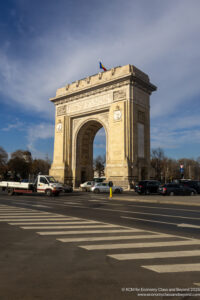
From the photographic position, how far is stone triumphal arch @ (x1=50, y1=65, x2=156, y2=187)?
33500 mm

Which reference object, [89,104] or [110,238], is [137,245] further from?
[89,104]

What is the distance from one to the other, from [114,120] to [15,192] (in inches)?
667

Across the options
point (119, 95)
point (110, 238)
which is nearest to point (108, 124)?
point (119, 95)

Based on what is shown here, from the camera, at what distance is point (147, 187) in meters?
26.4

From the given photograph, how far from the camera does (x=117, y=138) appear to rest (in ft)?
112

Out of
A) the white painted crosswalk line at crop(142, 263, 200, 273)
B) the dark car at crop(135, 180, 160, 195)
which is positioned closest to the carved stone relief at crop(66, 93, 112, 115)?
the dark car at crop(135, 180, 160, 195)

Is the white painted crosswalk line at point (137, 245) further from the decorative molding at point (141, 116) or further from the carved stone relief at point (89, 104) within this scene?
the carved stone relief at point (89, 104)

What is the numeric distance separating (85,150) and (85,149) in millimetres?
172

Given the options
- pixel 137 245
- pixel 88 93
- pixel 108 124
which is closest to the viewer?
pixel 137 245

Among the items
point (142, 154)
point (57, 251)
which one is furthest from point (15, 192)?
point (57, 251)

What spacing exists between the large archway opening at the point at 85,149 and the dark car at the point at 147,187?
15.7 meters

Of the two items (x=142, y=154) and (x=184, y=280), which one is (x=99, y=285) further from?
(x=142, y=154)

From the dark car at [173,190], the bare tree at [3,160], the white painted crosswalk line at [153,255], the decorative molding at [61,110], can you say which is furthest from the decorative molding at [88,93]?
the bare tree at [3,160]

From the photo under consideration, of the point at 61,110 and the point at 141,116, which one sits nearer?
the point at 141,116
